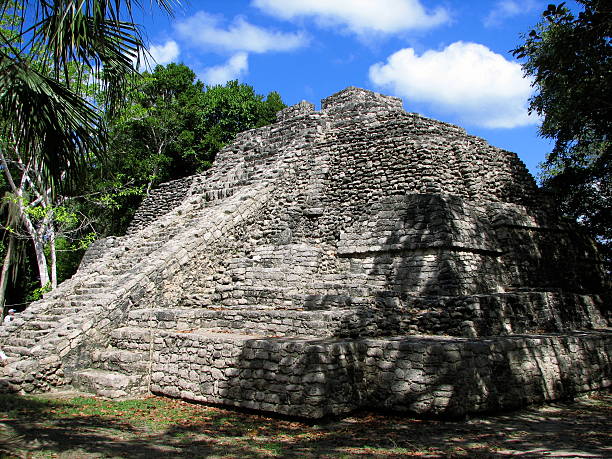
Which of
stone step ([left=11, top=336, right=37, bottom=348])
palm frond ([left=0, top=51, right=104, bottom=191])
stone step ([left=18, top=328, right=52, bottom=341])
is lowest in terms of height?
stone step ([left=11, top=336, right=37, bottom=348])

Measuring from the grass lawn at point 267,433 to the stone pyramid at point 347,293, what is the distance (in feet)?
0.98

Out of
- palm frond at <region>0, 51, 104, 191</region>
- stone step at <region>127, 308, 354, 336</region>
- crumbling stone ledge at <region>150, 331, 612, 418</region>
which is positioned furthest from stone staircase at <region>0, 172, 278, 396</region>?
palm frond at <region>0, 51, 104, 191</region>

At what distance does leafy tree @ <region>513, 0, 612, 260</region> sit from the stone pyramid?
2.04 metres

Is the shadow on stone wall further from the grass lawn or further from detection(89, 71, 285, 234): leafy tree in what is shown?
detection(89, 71, 285, 234): leafy tree

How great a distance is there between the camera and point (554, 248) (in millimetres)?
11875

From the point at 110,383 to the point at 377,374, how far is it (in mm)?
4287

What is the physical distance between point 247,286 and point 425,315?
11.6 feet

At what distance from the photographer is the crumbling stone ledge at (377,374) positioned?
6633mm

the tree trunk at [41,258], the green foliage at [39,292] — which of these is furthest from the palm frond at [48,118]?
the tree trunk at [41,258]

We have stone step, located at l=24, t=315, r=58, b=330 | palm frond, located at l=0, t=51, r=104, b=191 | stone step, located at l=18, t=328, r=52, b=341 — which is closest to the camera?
palm frond, located at l=0, t=51, r=104, b=191

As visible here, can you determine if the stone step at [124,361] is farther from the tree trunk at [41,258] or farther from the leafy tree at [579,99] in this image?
the tree trunk at [41,258]

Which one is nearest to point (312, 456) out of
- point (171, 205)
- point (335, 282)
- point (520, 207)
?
point (335, 282)

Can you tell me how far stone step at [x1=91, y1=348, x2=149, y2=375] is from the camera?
8.50 m

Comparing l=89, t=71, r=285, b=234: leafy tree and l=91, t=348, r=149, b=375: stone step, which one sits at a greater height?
l=89, t=71, r=285, b=234: leafy tree
